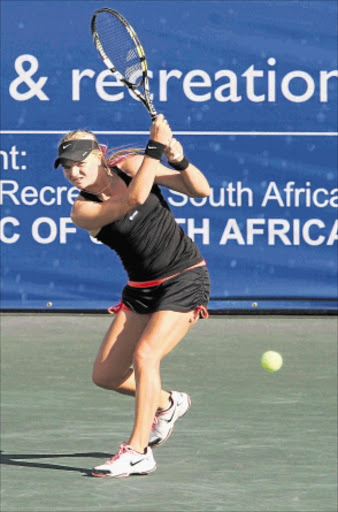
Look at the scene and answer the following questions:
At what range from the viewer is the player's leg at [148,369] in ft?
19.3

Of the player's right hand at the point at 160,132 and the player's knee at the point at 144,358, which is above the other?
the player's right hand at the point at 160,132

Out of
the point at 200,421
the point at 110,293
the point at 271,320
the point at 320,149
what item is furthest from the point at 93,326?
the point at 200,421

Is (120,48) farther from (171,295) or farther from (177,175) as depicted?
(171,295)

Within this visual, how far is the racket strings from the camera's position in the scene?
21.4 feet

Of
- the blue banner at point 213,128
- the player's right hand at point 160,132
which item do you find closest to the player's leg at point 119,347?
the player's right hand at point 160,132

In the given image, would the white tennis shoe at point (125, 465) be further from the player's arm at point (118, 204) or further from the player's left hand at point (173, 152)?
the player's left hand at point (173, 152)

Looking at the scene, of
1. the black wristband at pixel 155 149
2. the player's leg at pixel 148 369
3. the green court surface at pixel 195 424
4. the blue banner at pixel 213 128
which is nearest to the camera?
the green court surface at pixel 195 424

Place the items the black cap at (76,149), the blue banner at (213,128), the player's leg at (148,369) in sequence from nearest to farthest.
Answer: the black cap at (76,149), the player's leg at (148,369), the blue banner at (213,128)

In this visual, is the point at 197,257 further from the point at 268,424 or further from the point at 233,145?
the point at 233,145

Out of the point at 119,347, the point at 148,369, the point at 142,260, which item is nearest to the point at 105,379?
the point at 119,347

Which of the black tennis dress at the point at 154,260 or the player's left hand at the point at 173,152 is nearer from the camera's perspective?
the player's left hand at the point at 173,152

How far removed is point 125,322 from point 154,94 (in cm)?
467

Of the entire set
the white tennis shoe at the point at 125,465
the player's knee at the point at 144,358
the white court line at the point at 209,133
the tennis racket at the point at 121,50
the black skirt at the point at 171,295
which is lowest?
the white tennis shoe at the point at 125,465

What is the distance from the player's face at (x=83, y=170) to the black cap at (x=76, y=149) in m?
0.02
